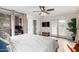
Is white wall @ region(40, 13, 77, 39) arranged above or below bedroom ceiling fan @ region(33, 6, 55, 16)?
below

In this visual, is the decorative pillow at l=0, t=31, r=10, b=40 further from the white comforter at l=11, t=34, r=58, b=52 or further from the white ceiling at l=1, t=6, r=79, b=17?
the white ceiling at l=1, t=6, r=79, b=17


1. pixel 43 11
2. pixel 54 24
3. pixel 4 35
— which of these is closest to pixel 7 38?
pixel 4 35

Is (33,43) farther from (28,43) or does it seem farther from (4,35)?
(4,35)

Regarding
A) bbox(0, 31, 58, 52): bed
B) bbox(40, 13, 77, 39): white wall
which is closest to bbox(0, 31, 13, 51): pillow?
bbox(0, 31, 58, 52): bed

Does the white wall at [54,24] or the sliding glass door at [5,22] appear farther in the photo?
the white wall at [54,24]

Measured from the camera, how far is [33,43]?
178 centimetres

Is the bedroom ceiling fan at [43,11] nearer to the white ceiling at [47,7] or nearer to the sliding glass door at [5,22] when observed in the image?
the white ceiling at [47,7]

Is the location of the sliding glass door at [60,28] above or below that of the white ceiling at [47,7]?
below

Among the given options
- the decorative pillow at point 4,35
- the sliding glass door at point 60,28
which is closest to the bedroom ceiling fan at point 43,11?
the sliding glass door at point 60,28

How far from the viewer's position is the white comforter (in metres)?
1.72

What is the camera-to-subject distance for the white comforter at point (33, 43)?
1.72 m
